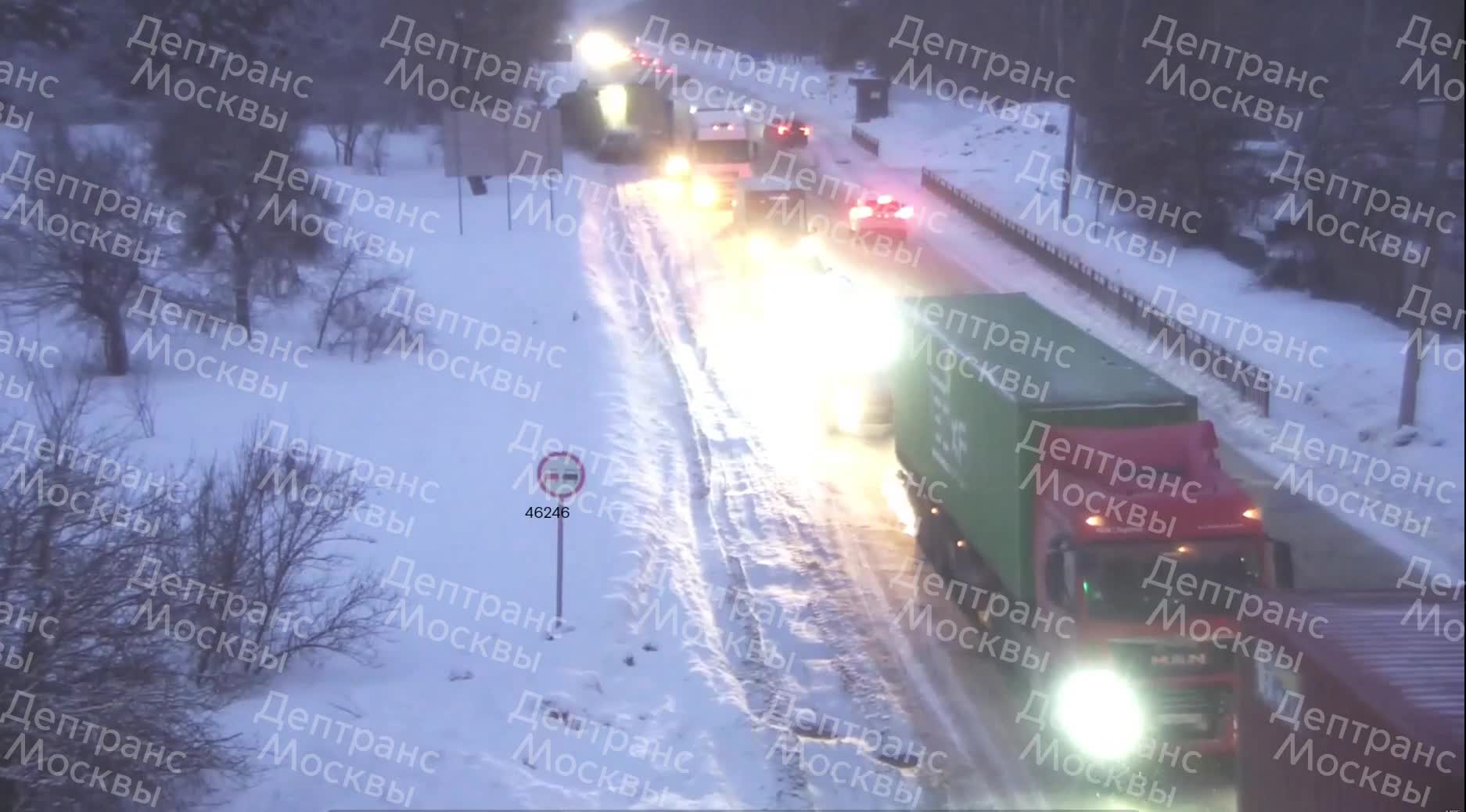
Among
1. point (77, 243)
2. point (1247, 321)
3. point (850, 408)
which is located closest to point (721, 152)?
point (1247, 321)

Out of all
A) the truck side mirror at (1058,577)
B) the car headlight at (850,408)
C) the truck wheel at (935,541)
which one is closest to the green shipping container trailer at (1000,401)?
the truck wheel at (935,541)

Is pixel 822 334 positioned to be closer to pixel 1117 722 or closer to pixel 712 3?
pixel 1117 722

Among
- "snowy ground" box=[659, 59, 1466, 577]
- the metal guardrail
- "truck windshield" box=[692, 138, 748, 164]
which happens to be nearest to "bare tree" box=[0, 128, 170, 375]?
"snowy ground" box=[659, 59, 1466, 577]

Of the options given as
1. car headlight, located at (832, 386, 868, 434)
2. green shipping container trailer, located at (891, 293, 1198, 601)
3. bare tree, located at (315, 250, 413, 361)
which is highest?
bare tree, located at (315, 250, 413, 361)

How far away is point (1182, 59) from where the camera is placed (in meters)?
32.9

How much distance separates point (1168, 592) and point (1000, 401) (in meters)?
2.55

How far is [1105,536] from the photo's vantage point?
9430 mm

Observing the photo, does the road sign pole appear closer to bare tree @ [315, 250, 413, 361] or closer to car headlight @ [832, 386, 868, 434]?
car headlight @ [832, 386, 868, 434]

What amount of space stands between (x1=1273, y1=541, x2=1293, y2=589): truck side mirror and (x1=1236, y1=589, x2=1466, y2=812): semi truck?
0.84 m

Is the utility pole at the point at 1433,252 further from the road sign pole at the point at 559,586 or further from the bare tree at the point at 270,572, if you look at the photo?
the bare tree at the point at 270,572

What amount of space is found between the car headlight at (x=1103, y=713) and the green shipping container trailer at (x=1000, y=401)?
122cm

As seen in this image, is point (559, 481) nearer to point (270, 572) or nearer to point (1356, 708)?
point (270, 572)

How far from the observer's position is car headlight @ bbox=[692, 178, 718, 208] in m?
36.8

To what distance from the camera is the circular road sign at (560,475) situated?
12.0 meters
